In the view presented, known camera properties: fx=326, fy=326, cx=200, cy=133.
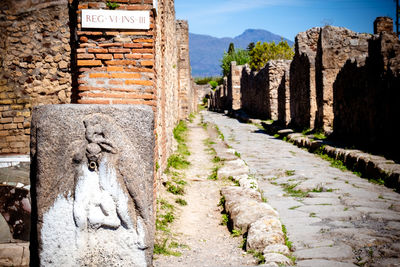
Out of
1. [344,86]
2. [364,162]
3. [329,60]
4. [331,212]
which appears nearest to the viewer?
[331,212]

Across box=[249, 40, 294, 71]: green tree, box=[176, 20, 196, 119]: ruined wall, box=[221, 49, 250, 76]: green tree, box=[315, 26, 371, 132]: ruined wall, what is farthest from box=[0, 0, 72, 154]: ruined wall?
box=[221, 49, 250, 76]: green tree

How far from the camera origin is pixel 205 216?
3.68 metres

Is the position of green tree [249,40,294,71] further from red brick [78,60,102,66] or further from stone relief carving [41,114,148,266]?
stone relief carving [41,114,148,266]

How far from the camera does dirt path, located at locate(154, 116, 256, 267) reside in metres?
2.55

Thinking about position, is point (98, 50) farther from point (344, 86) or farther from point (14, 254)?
point (344, 86)

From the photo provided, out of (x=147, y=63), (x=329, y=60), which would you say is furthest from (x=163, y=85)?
(x=329, y=60)

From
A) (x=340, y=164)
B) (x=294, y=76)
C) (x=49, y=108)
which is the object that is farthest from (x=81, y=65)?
(x=294, y=76)

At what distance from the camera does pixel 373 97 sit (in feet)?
18.4

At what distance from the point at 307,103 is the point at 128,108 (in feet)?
25.1

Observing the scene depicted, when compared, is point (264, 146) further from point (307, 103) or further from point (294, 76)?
point (294, 76)

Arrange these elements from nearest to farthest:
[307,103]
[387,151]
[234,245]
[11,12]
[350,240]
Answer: [350,240] → [234,245] → [387,151] → [11,12] → [307,103]

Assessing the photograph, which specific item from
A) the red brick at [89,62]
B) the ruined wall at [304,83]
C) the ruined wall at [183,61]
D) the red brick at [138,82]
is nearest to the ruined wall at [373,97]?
the ruined wall at [304,83]

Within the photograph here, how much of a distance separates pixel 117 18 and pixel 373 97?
4445 millimetres

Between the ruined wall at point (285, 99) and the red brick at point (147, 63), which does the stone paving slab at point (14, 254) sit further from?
the ruined wall at point (285, 99)
